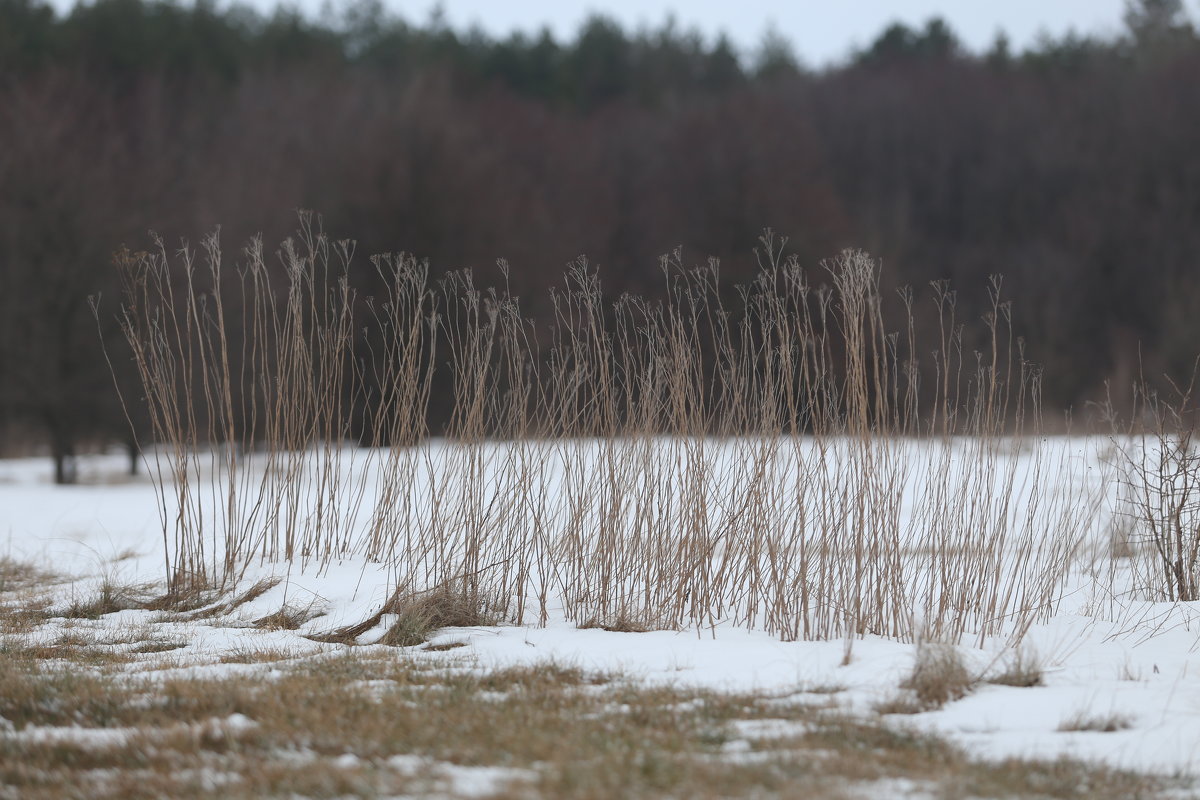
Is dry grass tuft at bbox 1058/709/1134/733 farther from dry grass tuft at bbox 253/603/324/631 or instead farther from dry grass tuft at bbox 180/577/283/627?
dry grass tuft at bbox 180/577/283/627

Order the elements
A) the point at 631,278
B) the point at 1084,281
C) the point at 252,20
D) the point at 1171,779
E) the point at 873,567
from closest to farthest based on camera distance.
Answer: the point at 1171,779
the point at 873,567
the point at 631,278
the point at 1084,281
the point at 252,20

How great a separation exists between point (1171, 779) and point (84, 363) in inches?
594

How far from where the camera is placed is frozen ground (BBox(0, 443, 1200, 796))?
3391mm

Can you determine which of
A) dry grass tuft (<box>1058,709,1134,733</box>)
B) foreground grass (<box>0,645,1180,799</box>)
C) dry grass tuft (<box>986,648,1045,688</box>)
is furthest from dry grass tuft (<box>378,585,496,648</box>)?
dry grass tuft (<box>1058,709,1134,733</box>)

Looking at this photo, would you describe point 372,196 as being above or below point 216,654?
above

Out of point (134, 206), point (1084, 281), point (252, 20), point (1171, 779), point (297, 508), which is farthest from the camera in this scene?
point (252, 20)

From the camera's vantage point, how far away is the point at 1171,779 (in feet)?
9.87

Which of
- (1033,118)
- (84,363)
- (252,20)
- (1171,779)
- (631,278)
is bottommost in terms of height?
(1171,779)

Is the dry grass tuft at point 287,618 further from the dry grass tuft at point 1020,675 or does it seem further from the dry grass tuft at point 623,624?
the dry grass tuft at point 1020,675

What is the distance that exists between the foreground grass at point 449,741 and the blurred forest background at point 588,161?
10.3m

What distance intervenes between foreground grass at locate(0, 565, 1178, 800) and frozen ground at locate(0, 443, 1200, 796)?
0.18m

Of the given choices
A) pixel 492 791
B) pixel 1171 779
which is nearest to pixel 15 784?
pixel 492 791

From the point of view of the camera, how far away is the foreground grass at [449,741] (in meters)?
2.82

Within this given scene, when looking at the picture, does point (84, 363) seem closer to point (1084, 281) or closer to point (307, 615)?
point (307, 615)
